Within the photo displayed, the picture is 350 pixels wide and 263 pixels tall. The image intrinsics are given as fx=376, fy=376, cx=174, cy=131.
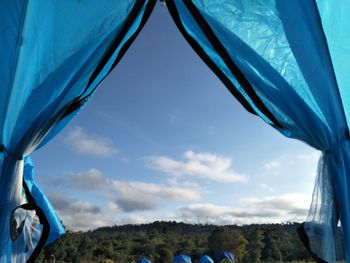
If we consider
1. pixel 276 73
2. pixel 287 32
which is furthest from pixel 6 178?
pixel 287 32

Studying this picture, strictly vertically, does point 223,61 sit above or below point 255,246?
above

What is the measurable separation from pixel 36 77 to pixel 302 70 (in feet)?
5.00

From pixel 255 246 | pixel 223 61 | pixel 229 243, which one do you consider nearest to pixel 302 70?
pixel 223 61

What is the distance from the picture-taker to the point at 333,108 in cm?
198

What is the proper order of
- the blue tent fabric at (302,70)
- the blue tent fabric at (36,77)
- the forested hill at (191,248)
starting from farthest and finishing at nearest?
the forested hill at (191,248) < the blue tent fabric at (36,77) < the blue tent fabric at (302,70)

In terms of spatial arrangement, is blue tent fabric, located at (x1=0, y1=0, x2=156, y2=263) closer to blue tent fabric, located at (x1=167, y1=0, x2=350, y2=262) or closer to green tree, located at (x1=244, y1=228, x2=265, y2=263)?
blue tent fabric, located at (x1=167, y1=0, x2=350, y2=262)

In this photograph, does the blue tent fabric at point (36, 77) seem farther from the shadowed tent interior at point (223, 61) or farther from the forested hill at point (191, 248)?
the forested hill at point (191, 248)

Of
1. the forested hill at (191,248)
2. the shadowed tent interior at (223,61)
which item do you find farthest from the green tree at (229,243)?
the shadowed tent interior at (223,61)

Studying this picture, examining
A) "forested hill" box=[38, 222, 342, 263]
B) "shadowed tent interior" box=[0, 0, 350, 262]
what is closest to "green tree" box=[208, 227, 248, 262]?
"forested hill" box=[38, 222, 342, 263]

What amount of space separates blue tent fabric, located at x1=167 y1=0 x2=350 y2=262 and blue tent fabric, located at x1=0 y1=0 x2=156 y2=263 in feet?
1.78

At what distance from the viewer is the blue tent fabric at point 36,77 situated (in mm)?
2080

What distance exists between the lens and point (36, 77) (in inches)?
86.8

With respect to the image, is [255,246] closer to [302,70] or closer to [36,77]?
[302,70]

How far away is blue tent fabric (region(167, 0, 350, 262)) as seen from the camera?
1886mm
